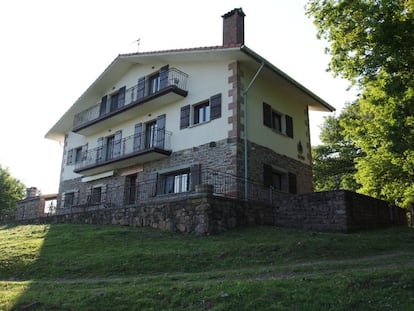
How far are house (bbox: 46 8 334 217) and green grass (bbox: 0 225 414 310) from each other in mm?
3908

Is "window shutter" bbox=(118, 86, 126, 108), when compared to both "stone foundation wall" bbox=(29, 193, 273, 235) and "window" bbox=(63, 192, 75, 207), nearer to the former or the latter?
"window" bbox=(63, 192, 75, 207)

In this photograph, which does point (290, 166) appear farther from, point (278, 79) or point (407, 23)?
point (407, 23)

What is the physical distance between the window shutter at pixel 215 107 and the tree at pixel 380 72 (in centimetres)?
480

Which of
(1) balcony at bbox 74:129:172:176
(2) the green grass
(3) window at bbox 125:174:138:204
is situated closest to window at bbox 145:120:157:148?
(1) balcony at bbox 74:129:172:176

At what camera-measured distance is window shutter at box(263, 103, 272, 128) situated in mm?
18422

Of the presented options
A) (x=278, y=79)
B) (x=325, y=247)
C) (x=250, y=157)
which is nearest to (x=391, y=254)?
(x=325, y=247)

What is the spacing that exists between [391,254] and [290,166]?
30.8 feet

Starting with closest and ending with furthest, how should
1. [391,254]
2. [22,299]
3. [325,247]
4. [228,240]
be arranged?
[22,299] → [391,254] → [325,247] → [228,240]

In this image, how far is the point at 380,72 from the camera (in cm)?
1284

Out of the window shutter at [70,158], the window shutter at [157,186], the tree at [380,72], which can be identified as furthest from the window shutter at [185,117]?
the window shutter at [70,158]

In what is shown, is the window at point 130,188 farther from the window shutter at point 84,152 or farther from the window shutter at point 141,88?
the window shutter at point 84,152

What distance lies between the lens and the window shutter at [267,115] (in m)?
18.4

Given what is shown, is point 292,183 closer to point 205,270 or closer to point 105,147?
point 205,270

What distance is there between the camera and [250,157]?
668 inches
